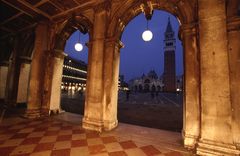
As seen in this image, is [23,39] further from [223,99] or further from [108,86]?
[223,99]

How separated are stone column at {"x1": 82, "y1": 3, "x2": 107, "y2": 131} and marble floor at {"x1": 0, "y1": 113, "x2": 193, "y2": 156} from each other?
439 millimetres

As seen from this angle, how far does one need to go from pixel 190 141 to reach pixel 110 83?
3.14 metres

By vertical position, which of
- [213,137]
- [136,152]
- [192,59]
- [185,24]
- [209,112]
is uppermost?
[185,24]

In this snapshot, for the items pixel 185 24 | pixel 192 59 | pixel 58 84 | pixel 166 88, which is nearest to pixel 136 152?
pixel 192 59

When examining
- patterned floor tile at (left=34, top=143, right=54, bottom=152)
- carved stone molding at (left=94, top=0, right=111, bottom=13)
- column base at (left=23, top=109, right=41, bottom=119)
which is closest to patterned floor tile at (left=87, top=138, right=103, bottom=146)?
patterned floor tile at (left=34, top=143, right=54, bottom=152)

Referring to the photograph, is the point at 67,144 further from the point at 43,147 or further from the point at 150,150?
the point at 150,150

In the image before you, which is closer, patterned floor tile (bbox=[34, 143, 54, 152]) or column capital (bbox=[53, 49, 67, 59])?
patterned floor tile (bbox=[34, 143, 54, 152])

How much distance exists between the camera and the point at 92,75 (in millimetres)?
5344

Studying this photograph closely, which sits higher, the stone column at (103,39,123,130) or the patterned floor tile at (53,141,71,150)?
the stone column at (103,39,123,130)

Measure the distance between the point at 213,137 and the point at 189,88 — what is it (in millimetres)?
Result: 1290

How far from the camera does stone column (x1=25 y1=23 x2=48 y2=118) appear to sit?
657cm

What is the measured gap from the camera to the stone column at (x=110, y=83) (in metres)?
5.05

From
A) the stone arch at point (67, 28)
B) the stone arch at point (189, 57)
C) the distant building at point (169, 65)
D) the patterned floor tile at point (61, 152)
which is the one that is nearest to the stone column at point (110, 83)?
the patterned floor tile at point (61, 152)

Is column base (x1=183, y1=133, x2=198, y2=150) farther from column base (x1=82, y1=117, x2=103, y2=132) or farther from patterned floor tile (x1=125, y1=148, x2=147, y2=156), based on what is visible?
column base (x1=82, y1=117, x2=103, y2=132)
